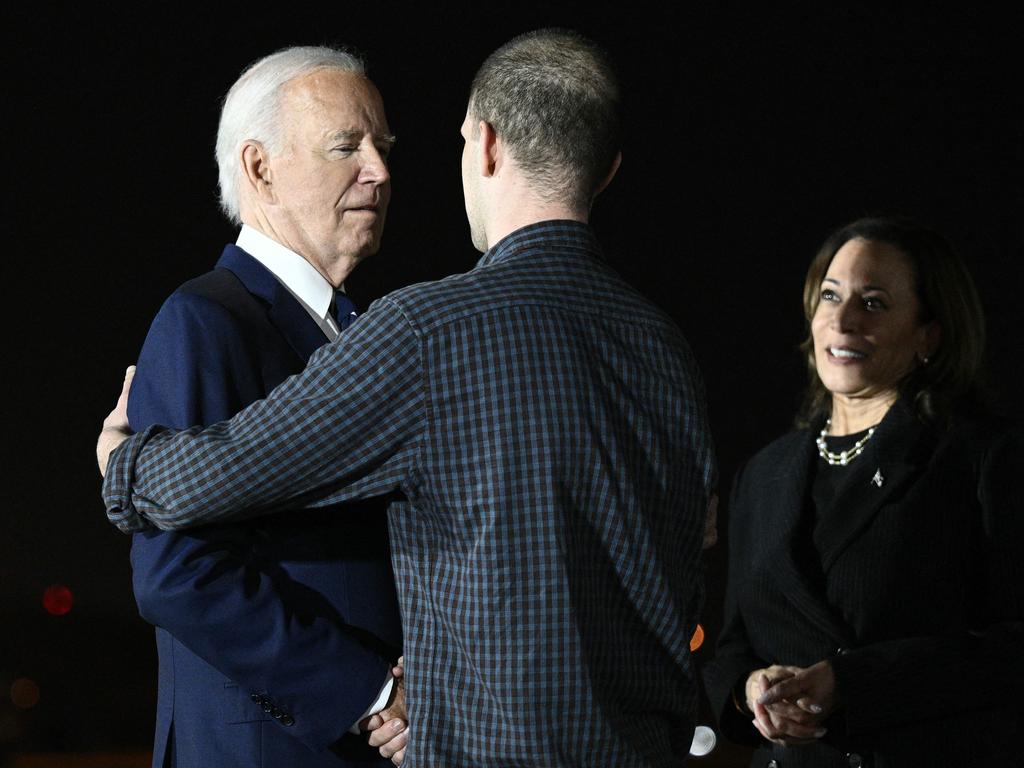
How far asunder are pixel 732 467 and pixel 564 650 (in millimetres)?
3094

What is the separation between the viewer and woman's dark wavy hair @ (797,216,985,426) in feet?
7.48

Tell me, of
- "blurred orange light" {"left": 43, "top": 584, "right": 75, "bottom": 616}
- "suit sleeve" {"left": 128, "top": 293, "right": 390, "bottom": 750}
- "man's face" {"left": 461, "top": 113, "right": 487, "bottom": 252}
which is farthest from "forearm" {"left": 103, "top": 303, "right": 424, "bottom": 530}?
"blurred orange light" {"left": 43, "top": 584, "right": 75, "bottom": 616}

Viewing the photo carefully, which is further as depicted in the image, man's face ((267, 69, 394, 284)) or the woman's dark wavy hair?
the woman's dark wavy hair

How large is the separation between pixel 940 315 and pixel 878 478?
0.35m

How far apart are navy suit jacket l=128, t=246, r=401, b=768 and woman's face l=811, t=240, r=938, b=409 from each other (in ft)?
3.54

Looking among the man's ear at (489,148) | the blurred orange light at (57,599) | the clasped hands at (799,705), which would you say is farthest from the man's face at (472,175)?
the blurred orange light at (57,599)

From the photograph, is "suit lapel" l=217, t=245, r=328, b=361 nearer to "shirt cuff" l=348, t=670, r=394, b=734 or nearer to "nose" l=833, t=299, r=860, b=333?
"shirt cuff" l=348, t=670, r=394, b=734

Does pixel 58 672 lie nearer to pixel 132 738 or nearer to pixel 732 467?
pixel 132 738

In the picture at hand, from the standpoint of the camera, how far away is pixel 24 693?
369 centimetres

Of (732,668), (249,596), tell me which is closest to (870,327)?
(732,668)

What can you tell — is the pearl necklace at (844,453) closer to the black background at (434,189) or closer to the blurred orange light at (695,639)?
the blurred orange light at (695,639)

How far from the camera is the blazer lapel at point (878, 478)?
216 centimetres

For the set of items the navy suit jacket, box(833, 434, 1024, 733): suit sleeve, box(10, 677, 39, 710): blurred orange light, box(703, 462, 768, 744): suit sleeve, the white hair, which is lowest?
box(10, 677, 39, 710): blurred orange light

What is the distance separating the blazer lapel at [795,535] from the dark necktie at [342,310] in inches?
35.8
